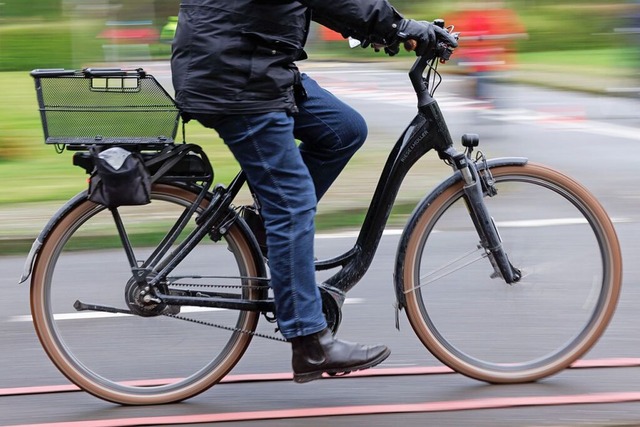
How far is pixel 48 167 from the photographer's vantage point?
9164 millimetres

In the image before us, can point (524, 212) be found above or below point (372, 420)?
above

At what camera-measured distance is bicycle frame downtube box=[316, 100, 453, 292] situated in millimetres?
3924

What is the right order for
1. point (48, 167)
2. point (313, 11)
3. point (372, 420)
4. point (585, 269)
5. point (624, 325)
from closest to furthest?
1. point (313, 11)
2. point (372, 420)
3. point (585, 269)
4. point (624, 325)
5. point (48, 167)

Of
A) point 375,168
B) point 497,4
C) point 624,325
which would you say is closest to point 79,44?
point 497,4

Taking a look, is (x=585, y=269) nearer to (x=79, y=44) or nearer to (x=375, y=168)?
(x=375, y=168)

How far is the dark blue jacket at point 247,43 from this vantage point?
3.45 meters

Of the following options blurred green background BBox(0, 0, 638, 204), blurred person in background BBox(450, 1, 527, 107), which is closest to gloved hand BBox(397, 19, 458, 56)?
blurred person in background BBox(450, 1, 527, 107)

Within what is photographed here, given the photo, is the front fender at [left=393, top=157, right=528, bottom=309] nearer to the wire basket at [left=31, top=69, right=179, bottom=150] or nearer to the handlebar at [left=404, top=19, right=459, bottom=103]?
the handlebar at [left=404, top=19, right=459, bottom=103]

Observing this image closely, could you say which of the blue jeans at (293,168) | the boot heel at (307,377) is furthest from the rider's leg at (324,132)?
the boot heel at (307,377)

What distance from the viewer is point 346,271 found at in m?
3.99

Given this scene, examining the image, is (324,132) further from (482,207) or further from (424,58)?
(482,207)

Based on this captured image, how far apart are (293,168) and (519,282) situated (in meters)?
1.03

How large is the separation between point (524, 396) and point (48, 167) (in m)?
6.12

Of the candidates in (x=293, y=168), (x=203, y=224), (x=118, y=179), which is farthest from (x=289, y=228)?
(x=118, y=179)
